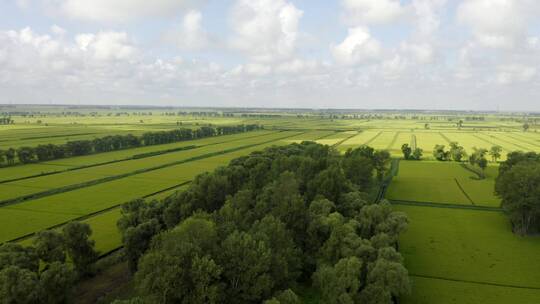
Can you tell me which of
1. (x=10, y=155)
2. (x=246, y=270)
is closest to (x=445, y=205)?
(x=246, y=270)

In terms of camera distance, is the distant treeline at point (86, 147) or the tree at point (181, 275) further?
the distant treeline at point (86, 147)

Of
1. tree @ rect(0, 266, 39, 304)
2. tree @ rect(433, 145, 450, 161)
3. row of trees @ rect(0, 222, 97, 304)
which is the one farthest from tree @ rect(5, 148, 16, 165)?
tree @ rect(433, 145, 450, 161)

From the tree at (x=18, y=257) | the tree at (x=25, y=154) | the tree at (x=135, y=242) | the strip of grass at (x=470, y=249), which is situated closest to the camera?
the tree at (x=18, y=257)

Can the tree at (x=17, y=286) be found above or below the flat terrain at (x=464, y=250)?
above

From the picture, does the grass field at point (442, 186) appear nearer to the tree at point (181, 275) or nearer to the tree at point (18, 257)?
the tree at point (181, 275)

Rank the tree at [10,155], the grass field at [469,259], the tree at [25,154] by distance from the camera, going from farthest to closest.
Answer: the tree at [25,154] → the tree at [10,155] → the grass field at [469,259]

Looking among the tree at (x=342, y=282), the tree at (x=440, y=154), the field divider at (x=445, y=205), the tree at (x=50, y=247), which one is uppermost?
the tree at (x=50, y=247)

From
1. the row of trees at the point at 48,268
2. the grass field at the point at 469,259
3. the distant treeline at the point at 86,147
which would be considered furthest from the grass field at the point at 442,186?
the distant treeline at the point at 86,147

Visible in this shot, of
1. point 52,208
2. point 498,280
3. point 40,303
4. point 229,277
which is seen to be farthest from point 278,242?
point 52,208
